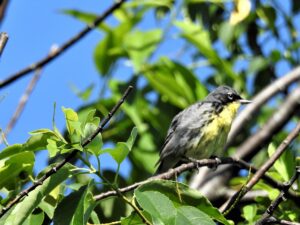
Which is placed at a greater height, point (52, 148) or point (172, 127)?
point (52, 148)

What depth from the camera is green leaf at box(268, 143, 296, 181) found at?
360 cm

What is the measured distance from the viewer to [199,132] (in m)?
6.16

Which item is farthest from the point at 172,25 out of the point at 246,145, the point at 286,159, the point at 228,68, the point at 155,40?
the point at 286,159

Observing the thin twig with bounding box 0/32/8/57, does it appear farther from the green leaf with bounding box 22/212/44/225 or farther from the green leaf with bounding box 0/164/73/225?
the green leaf with bounding box 22/212/44/225

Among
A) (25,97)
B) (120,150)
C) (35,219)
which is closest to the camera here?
(120,150)

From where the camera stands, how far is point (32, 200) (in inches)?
107

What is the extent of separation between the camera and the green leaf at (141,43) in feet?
17.9

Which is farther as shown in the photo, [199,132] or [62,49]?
[199,132]

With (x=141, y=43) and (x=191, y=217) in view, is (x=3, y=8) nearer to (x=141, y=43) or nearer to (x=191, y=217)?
(x=191, y=217)

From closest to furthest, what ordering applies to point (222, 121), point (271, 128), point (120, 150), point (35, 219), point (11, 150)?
point (120, 150) < point (35, 219) < point (11, 150) < point (271, 128) < point (222, 121)

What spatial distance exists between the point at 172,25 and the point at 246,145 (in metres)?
1.02

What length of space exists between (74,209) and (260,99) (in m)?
3.85

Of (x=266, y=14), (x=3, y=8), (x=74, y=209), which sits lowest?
(x=266, y=14)

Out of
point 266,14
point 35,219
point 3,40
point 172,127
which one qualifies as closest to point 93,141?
point 35,219
